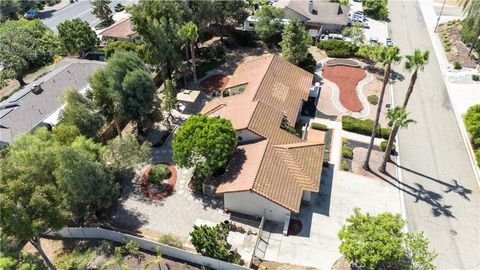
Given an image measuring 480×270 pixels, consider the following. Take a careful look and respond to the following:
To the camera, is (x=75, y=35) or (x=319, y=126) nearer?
(x=319, y=126)

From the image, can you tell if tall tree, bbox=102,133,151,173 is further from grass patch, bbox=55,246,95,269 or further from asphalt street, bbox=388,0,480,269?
asphalt street, bbox=388,0,480,269

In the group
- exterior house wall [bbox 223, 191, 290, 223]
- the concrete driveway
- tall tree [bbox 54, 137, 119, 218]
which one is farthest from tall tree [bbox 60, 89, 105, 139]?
the concrete driveway

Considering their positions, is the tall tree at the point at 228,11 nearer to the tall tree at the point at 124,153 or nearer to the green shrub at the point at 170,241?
the tall tree at the point at 124,153

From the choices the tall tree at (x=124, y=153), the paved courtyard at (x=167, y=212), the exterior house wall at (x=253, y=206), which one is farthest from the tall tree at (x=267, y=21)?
the exterior house wall at (x=253, y=206)

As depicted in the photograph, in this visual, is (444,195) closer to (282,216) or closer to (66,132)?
(282,216)

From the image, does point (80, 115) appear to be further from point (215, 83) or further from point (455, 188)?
point (455, 188)

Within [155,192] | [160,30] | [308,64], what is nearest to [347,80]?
[308,64]
